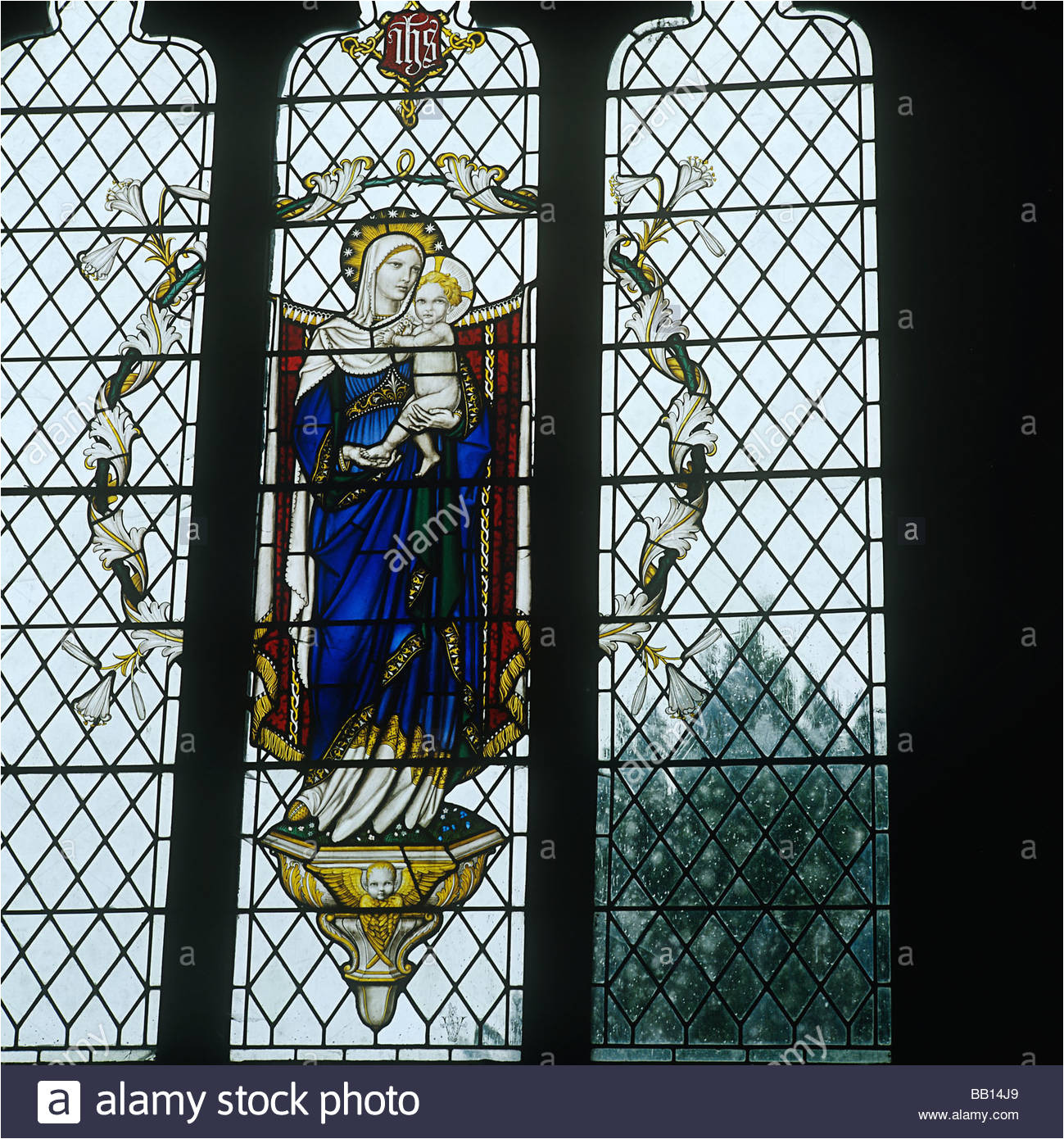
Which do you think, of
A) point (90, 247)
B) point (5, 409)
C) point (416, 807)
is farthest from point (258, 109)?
point (416, 807)

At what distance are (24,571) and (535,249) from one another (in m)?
2.36

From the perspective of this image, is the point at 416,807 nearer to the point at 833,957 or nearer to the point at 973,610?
the point at 833,957

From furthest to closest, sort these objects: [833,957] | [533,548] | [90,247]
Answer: [90,247] → [533,548] → [833,957]

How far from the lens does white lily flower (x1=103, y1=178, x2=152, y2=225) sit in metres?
9.06

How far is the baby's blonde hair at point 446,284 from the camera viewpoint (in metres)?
8.80

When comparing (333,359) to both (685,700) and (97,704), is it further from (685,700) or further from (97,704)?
(685,700)

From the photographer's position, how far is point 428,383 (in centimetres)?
870

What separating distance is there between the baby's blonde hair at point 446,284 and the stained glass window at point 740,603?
1.97ft

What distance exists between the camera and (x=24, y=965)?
812cm

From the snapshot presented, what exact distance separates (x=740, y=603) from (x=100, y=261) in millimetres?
2982

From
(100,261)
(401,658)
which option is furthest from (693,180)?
(100,261)

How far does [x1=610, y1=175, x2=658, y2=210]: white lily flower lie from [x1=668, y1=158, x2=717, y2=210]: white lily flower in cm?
10

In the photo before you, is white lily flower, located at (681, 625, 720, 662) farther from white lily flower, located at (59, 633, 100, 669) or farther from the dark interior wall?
white lily flower, located at (59, 633, 100, 669)

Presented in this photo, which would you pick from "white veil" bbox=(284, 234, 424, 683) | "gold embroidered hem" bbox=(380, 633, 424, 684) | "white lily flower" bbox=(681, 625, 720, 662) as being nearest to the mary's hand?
"white veil" bbox=(284, 234, 424, 683)
